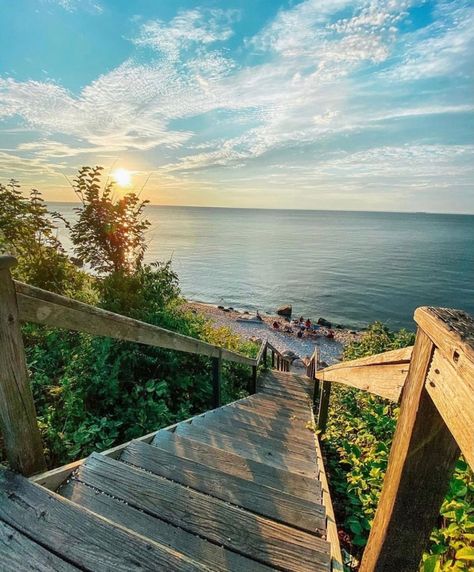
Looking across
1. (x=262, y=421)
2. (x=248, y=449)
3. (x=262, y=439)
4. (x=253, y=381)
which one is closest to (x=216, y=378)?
(x=262, y=421)

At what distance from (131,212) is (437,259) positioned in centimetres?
5781

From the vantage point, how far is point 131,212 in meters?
6.28

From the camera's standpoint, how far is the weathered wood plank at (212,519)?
145 centimetres

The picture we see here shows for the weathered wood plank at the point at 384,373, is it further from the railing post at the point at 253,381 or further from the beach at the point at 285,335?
the beach at the point at 285,335

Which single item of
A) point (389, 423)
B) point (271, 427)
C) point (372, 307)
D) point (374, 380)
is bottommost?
point (372, 307)

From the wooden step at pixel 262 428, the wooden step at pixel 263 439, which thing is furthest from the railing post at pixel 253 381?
the wooden step at pixel 263 439

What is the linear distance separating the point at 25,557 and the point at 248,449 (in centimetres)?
204

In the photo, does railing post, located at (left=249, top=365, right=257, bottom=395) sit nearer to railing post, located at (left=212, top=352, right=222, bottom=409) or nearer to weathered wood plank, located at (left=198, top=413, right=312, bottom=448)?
railing post, located at (left=212, top=352, right=222, bottom=409)

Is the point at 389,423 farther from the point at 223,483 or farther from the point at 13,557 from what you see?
the point at 13,557

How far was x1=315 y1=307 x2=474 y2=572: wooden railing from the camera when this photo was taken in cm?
77

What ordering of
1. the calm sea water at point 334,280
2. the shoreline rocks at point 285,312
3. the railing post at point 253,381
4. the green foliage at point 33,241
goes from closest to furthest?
the green foliage at point 33,241
the railing post at point 253,381
the shoreline rocks at point 285,312
the calm sea water at point 334,280

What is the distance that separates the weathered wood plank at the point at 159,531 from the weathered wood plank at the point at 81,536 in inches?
8.5

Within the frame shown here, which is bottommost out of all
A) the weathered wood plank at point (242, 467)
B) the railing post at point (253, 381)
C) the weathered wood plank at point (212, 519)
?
the railing post at point (253, 381)

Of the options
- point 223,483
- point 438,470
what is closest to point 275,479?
point 223,483
